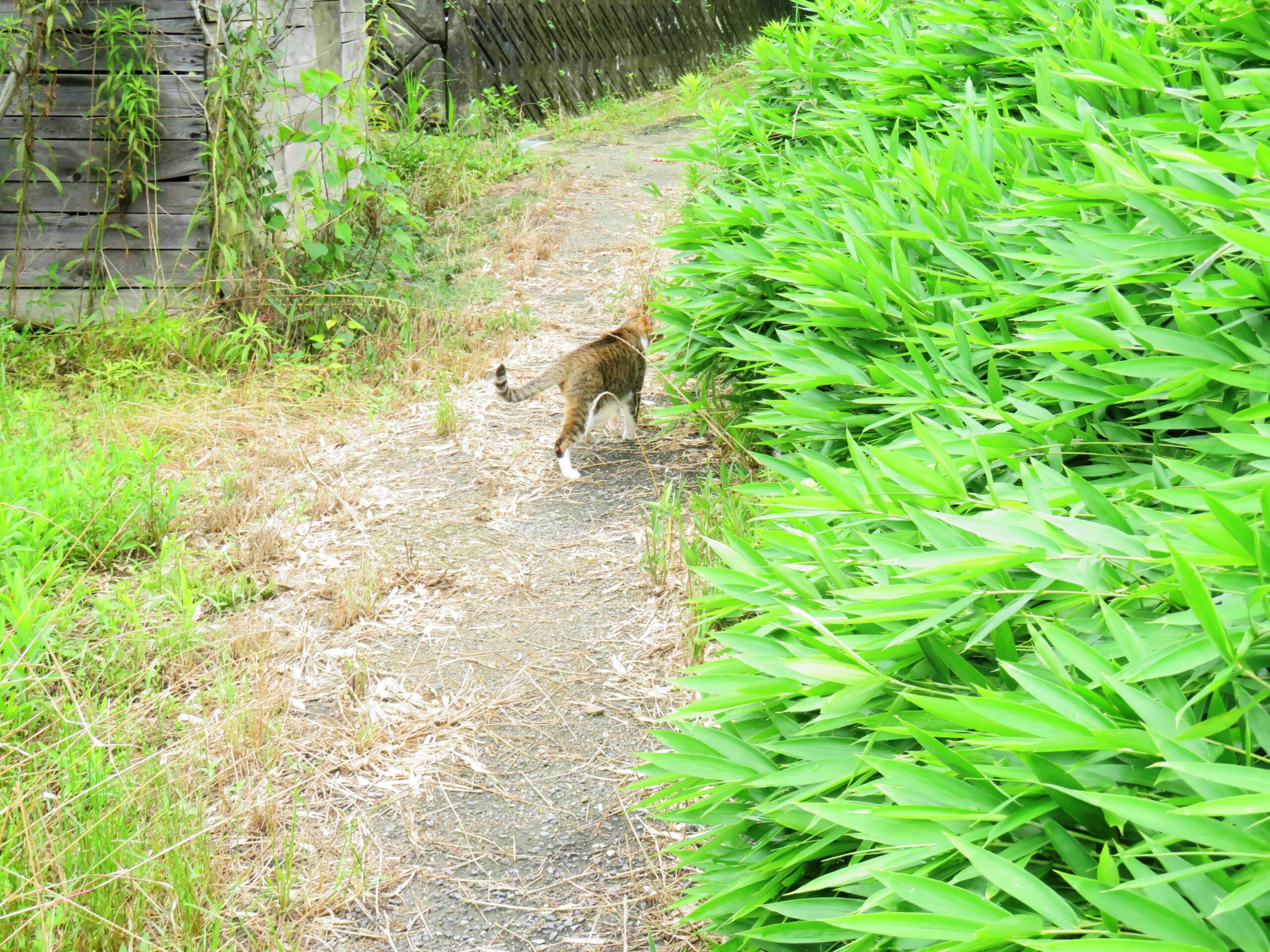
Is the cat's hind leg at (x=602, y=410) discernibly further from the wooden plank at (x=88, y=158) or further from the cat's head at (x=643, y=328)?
the wooden plank at (x=88, y=158)

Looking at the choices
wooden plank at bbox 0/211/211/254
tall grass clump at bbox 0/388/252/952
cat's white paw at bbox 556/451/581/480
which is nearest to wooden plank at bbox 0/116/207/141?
wooden plank at bbox 0/211/211/254

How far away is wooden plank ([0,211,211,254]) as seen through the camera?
252 inches

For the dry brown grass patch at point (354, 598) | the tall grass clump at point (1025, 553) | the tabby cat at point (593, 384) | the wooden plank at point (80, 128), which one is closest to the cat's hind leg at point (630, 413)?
the tabby cat at point (593, 384)

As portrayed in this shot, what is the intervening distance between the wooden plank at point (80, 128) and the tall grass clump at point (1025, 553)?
4554 millimetres

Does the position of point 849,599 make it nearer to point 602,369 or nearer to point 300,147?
point 602,369

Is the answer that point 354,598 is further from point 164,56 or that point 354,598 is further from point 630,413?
point 164,56

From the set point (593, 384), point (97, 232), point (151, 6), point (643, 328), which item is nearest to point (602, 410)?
point (593, 384)

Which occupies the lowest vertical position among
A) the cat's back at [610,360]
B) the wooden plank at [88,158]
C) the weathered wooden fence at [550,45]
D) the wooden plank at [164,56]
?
the cat's back at [610,360]

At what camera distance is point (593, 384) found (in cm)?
514

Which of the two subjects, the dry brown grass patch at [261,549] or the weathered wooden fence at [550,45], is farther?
the weathered wooden fence at [550,45]

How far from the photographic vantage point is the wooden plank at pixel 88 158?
20.7ft

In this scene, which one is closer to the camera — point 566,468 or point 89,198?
point 566,468

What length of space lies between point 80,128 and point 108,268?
851mm

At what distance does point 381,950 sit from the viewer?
2.52 m
